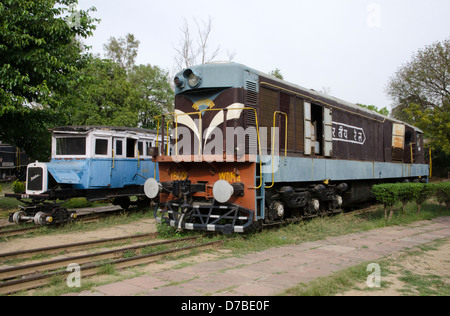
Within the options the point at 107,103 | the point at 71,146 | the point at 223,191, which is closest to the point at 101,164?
the point at 71,146

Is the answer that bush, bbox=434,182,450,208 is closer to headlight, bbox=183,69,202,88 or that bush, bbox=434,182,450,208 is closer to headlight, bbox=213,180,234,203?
headlight, bbox=213,180,234,203

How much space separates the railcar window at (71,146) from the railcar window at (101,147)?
1.23ft

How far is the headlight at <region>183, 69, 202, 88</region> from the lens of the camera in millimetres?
8242

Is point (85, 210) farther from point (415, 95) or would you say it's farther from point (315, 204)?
point (415, 95)

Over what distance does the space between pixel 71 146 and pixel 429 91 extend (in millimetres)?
32648

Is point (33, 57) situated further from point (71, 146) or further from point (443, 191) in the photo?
point (443, 191)

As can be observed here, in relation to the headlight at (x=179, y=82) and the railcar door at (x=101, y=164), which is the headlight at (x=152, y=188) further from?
the railcar door at (x=101, y=164)

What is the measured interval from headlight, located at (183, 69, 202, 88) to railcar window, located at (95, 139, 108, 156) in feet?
14.6

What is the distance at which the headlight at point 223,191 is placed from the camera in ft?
23.2

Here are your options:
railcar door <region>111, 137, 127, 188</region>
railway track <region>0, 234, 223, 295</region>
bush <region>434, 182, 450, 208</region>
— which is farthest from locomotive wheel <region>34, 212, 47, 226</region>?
bush <region>434, 182, 450, 208</region>

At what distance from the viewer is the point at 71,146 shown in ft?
37.8

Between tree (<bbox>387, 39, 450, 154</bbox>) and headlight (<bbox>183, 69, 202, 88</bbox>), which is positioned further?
tree (<bbox>387, 39, 450, 154</bbox>)

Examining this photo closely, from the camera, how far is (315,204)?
961 cm
